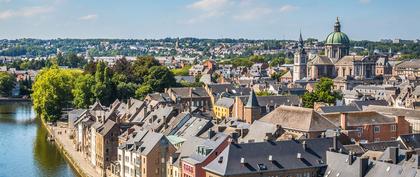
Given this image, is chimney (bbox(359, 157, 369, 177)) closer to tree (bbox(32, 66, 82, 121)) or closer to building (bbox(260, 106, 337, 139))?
building (bbox(260, 106, 337, 139))

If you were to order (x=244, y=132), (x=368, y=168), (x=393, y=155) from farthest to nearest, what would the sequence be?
1. (x=244, y=132)
2. (x=393, y=155)
3. (x=368, y=168)

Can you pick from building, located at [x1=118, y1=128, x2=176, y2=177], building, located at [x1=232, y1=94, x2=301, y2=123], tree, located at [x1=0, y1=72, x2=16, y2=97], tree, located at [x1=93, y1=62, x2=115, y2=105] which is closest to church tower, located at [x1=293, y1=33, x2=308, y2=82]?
tree, located at [x1=93, y1=62, x2=115, y2=105]

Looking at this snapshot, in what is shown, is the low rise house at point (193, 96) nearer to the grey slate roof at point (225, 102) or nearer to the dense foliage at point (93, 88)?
the grey slate roof at point (225, 102)

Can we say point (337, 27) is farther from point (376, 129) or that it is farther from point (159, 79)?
point (376, 129)

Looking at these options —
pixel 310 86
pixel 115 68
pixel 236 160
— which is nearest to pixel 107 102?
pixel 115 68

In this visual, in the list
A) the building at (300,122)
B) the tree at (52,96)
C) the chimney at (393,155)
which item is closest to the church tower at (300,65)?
the tree at (52,96)

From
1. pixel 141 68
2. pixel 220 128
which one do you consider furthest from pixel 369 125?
pixel 141 68
